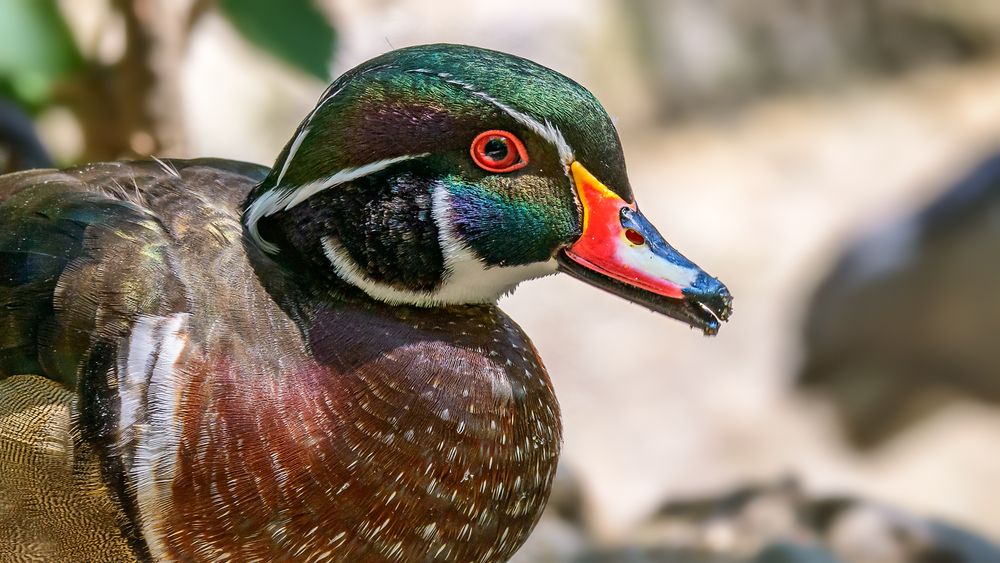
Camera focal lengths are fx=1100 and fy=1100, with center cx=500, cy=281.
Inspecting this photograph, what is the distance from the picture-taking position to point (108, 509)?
1.58 meters

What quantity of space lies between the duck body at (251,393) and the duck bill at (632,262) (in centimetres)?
25

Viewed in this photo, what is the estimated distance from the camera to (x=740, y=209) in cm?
608

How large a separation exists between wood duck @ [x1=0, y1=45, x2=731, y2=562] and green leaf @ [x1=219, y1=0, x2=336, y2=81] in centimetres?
90

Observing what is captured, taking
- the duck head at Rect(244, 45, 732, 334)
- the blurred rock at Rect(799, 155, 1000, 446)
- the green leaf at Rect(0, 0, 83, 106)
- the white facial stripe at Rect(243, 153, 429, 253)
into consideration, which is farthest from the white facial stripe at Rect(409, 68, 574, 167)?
the blurred rock at Rect(799, 155, 1000, 446)

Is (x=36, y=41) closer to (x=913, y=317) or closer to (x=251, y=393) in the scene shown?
(x=251, y=393)

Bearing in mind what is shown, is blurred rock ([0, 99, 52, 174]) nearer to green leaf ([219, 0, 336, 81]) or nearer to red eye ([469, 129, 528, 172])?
green leaf ([219, 0, 336, 81])

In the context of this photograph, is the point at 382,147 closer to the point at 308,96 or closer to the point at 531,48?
the point at 308,96

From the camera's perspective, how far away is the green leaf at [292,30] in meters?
2.52

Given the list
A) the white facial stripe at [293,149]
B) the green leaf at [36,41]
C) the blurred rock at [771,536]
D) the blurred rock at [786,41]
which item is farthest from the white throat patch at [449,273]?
the blurred rock at [786,41]

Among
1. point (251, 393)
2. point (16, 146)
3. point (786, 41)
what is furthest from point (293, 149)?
point (786, 41)

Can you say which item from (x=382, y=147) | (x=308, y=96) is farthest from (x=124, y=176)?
(x=308, y=96)

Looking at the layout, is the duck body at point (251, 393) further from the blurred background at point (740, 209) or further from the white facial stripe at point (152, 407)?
the blurred background at point (740, 209)

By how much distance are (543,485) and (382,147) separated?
635mm

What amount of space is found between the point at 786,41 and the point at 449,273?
587 cm
